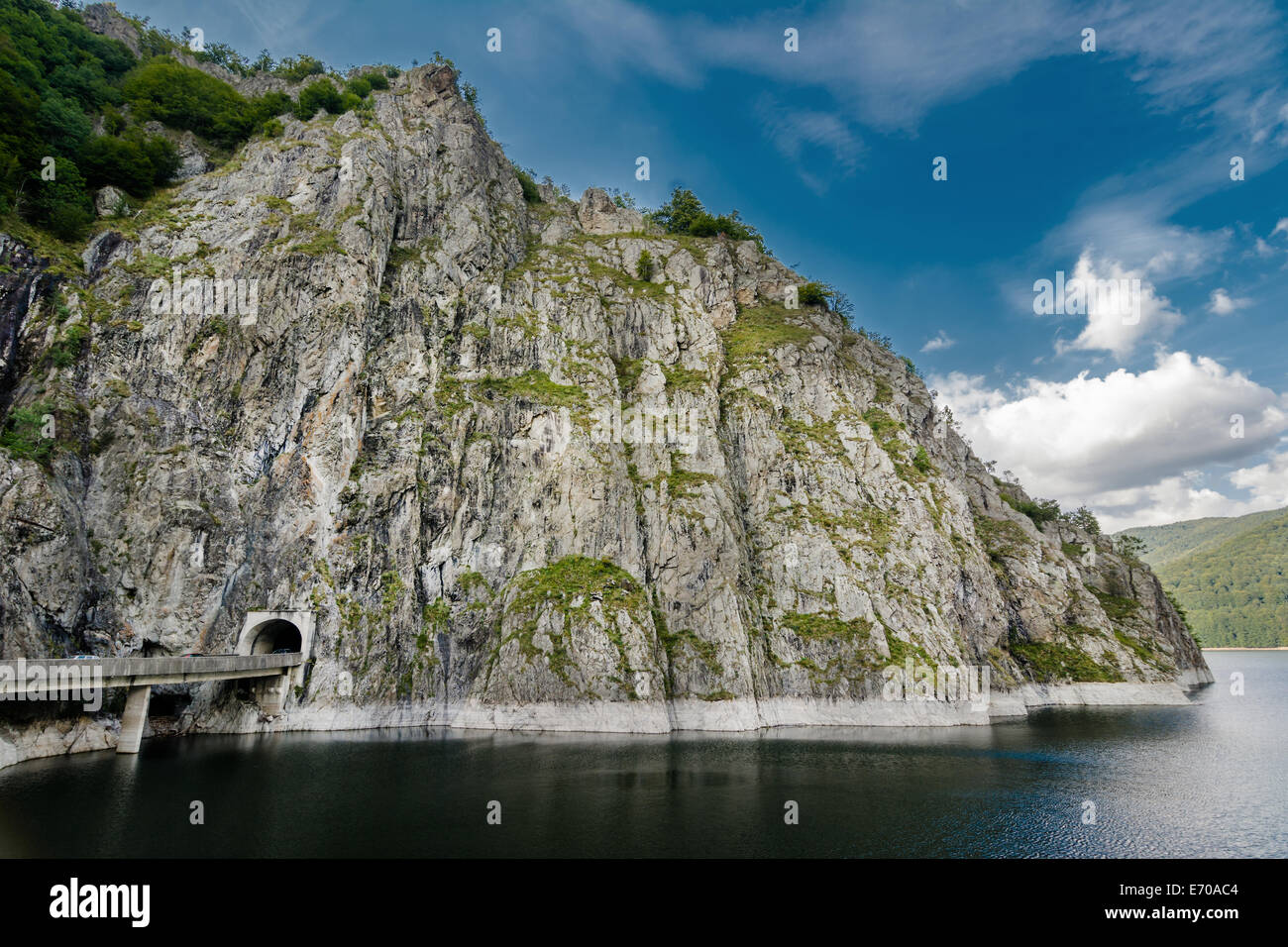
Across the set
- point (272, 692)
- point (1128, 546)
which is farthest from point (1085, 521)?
point (272, 692)

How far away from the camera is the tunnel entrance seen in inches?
1810

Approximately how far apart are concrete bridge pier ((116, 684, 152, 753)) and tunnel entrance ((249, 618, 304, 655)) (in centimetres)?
871

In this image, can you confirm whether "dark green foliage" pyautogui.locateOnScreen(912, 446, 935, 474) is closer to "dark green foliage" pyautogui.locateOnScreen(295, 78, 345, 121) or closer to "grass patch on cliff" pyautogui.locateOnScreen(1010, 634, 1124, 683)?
"grass patch on cliff" pyautogui.locateOnScreen(1010, 634, 1124, 683)

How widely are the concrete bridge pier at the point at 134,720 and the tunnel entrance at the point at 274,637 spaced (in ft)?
28.6

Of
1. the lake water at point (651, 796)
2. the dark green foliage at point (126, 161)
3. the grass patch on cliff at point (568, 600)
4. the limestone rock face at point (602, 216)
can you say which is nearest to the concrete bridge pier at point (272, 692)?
the lake water at point (651, 796)

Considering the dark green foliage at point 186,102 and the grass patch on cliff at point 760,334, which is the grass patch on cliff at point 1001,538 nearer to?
the grass patch on cliff at point 760,334

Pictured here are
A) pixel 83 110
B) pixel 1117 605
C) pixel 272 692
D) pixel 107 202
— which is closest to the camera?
pixel 272 692

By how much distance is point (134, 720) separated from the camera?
35656 millimetres

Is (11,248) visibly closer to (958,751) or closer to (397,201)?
(397,201)

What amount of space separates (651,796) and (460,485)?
3480 centimetres

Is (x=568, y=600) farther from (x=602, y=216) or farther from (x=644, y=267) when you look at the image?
(x=602, y=216)

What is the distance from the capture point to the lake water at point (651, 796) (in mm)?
21406

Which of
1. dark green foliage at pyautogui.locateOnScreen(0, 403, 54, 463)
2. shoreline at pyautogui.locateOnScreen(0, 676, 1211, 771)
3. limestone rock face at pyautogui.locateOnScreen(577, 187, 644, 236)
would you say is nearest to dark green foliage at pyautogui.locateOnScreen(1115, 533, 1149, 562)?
shoreline at pyautogui.locateOnScreen(0, 676, 1211, 771)
